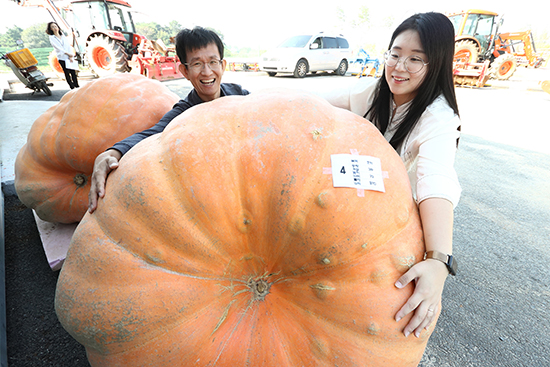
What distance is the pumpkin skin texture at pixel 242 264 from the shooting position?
947 mm

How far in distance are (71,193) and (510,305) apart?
3154mm

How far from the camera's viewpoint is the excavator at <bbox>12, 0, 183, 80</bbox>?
10375 mm

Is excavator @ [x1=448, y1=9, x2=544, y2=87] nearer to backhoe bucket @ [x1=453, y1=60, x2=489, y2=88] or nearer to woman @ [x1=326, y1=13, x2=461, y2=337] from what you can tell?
backhoe bucket @ [x1=453, y1=60, x2=489, y2=88]

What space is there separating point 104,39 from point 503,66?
58.4ft

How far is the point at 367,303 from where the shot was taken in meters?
0.96

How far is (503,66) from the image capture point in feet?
46.8

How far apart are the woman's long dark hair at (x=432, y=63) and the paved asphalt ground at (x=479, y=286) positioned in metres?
→ 1.21

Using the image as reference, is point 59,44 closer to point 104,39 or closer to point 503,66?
point 104,39

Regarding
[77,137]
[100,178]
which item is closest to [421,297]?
[100,178]

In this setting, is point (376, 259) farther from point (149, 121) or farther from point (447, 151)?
point (149, 121)

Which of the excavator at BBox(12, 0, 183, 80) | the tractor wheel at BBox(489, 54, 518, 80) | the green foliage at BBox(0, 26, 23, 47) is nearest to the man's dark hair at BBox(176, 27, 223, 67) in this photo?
the excavator at BBox(12, 0, 183, 80)

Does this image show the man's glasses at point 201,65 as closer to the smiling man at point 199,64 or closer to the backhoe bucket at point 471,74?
the smiling man at point 199,64

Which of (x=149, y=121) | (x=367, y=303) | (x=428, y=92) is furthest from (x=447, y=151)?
(x=149, y=121)

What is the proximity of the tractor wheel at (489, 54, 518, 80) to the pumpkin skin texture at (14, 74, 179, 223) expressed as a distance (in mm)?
15833
